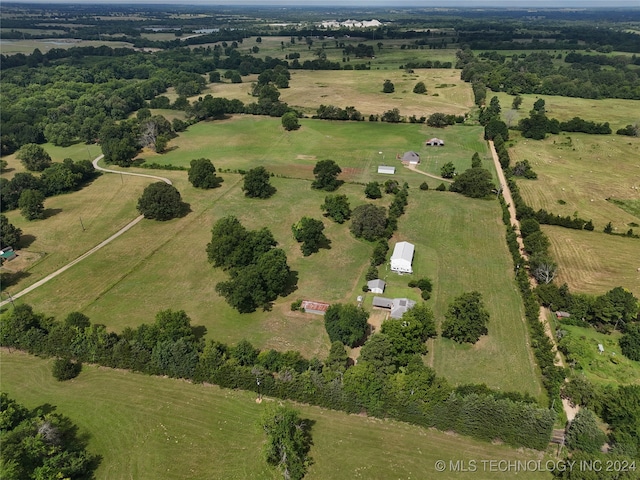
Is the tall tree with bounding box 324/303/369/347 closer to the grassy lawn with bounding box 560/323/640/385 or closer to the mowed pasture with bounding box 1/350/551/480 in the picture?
the mowed pasture with bounding box 1/350/551/480

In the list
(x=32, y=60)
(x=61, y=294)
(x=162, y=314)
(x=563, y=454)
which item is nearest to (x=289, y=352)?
(x=162, y=314)

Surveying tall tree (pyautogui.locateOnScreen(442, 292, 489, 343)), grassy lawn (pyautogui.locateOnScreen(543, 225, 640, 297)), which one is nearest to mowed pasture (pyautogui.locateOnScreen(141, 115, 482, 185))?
grassy lawn (pyautogui.locateOnScreen(543, 225, 640, 297))

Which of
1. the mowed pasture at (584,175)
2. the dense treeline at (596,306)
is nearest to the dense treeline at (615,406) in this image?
the dense treeline at (596,306)

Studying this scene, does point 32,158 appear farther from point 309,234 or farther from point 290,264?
point 309,234

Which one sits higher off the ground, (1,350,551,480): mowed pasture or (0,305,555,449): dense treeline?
(0,305,555,449): dense treeline

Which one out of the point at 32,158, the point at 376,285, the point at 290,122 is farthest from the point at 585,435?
the point at 32,158
